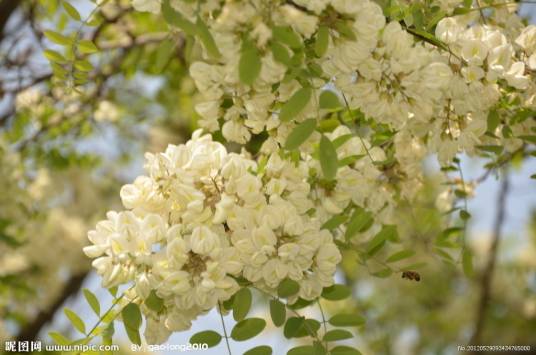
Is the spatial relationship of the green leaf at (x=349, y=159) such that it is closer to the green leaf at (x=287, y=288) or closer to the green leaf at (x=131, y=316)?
the green leaf at (x=287, y=288)

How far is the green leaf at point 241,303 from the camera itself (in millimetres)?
1231

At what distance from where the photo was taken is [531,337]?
628cm

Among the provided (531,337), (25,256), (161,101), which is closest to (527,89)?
(161,101)

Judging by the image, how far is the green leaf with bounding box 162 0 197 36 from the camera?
0.97 meters

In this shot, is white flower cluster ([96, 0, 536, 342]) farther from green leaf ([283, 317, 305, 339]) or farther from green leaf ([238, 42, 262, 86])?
green leaf ([283, 317, 305, 339])

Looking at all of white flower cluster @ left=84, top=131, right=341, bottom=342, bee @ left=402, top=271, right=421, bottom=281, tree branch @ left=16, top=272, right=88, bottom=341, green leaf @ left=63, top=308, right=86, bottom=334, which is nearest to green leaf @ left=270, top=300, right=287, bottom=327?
white flower cluster @ left=84, top=131, right=341, bottom=342

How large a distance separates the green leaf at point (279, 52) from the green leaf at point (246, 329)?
22.4 inches

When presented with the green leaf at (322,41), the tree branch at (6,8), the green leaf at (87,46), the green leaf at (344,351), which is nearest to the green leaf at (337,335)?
the green leaf at (344,351)

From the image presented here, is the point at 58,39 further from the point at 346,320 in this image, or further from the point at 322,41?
the point at 346,320

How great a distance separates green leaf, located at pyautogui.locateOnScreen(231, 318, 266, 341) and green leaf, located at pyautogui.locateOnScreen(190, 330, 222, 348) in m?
0.03

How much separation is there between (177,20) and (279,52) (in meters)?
0.16

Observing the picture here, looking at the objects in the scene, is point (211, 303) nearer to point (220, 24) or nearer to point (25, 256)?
point (220, 24)

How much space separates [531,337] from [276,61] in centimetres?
610

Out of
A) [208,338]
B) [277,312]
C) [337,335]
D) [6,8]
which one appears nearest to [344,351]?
[337,335]
